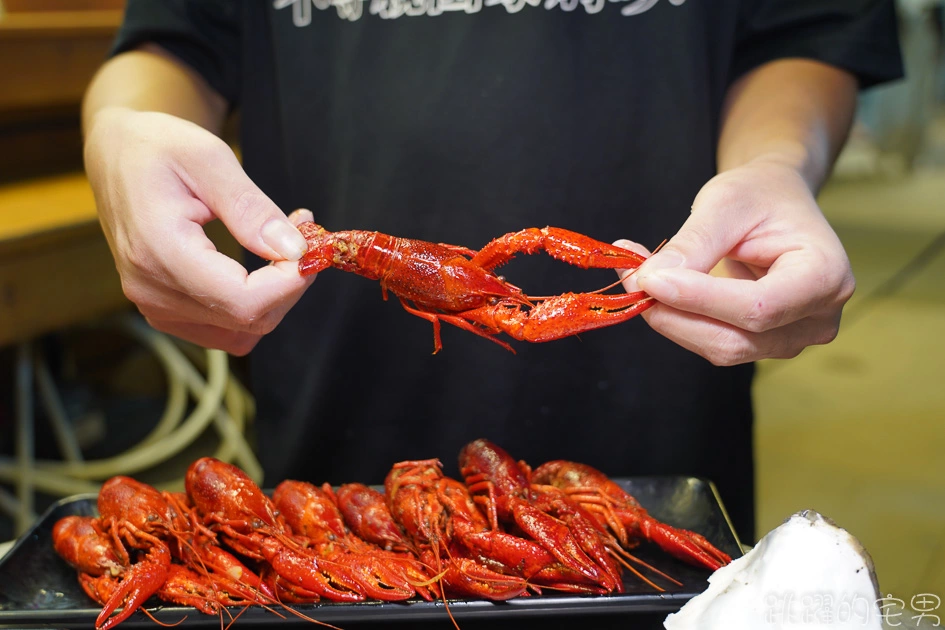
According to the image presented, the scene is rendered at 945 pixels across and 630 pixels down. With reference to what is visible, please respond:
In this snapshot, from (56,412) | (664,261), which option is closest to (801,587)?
(664,261)

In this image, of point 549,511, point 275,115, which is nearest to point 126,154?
point 275,115

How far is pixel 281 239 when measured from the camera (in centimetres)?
119

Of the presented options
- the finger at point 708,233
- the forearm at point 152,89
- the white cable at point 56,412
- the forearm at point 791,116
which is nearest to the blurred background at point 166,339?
the white cable at point 56,412

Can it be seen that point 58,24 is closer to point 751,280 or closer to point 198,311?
point 198,311

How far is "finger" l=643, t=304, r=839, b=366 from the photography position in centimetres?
113

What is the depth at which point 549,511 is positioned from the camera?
4.90ft

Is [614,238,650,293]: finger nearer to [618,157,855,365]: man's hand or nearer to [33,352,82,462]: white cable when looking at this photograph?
[618,157,855,365]: man's hand

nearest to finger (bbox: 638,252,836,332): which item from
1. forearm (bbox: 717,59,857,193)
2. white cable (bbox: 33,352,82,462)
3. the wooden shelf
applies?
forearm (bbox: 717,59,857,193)

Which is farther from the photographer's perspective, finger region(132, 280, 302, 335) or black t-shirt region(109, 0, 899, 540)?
black t-shirt region(109, 0, 899, 540)

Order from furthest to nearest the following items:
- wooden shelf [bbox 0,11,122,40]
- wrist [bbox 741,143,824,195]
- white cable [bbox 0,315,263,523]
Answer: white cable [bbox 0,315,263,523] < wooden shelf [bbox 0,11,122,40] < wrist [bbox 741,143,824,195]

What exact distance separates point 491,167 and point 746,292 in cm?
72

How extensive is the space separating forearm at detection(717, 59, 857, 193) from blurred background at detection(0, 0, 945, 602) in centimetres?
92

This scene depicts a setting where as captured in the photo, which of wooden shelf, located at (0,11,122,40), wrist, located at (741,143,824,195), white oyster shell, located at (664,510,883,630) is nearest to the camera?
Answer: white oyster shell, located at (664,510,883,630)

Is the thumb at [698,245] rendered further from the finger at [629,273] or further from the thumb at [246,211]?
the thumb at [246,211]
